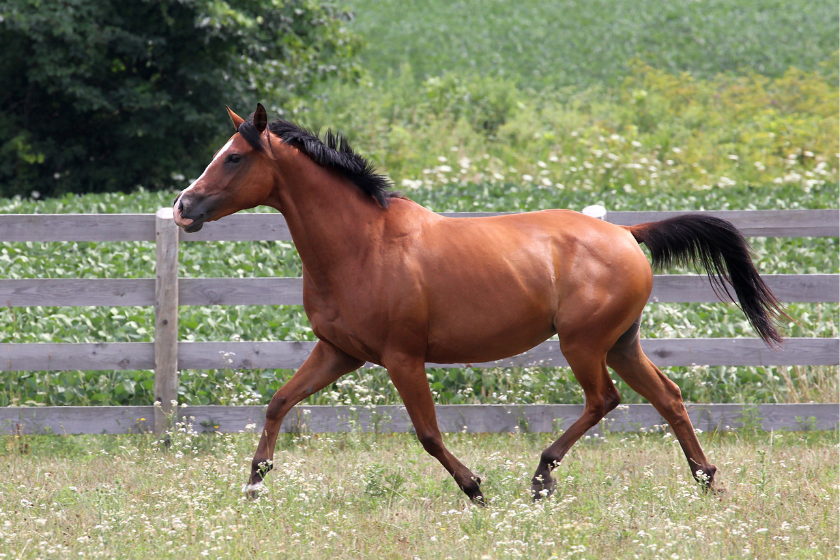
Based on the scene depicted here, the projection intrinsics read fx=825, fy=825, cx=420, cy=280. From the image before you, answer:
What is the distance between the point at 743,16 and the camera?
3969 centimetres

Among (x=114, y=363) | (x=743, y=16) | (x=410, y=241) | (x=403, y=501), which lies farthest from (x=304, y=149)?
(x=743, y=16)

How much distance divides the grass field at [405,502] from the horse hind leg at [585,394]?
0.53 ft

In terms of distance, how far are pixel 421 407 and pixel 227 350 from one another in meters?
2.09

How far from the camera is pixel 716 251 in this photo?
493cm

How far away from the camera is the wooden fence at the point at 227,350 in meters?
5.77

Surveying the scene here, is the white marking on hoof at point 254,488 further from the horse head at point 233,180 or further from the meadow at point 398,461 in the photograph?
the horse head at point 233,180

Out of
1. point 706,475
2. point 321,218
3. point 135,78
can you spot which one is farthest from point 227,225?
point 135,78

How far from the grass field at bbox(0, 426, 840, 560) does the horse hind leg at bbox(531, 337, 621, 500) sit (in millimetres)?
163

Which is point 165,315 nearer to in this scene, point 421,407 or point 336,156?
point 336,156


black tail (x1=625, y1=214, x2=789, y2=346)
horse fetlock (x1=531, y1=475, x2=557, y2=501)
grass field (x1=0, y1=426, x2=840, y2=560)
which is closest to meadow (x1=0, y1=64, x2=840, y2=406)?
black tail (x1=625, y1=214, x2=789, y2=346)

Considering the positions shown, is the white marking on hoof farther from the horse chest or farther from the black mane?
the black mane

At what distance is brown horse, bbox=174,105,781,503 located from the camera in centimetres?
426

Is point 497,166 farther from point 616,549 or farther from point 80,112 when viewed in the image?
point 616,549

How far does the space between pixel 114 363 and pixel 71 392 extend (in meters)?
0.88
